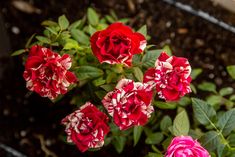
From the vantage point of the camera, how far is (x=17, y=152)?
6.09 feet

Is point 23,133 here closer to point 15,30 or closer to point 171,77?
point 15,30

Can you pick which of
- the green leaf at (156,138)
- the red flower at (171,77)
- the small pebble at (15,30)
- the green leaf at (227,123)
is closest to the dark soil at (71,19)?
the small pebble at (15,30)

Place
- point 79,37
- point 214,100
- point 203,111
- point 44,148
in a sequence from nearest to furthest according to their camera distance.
Result: point 203,111 < point 79,37 < point 214,100 < point 44,148

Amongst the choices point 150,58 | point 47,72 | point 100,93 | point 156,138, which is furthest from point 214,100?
point 47,72

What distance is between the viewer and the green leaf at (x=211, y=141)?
4.22ft

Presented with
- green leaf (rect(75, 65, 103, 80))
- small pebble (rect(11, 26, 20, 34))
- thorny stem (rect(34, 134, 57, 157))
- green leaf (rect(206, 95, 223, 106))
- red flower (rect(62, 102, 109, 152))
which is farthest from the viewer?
small pebble (rect(11, 26, 20, 34))

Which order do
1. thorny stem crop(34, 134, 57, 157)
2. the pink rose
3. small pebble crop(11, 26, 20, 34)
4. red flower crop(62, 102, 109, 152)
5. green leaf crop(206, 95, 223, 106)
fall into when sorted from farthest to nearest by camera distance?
small pebble crop(11, 26, 20, 34) < thorny stem crop(34, 134, 57, 157) < green leaf crop(206, 95, 223, 106) < red flower crop(62, 102, 109, 152) < the pink rose

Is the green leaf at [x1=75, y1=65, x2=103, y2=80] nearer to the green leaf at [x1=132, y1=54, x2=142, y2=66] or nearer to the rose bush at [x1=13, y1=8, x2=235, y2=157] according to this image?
the rose bush at [x1=13, y1=8, x2=235, y2=157]

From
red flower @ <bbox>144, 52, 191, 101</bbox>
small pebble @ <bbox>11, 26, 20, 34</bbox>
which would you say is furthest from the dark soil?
red flower @ <bbox>144, 52, 191, 101</bbox>

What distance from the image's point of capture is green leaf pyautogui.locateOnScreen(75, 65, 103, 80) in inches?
53.5

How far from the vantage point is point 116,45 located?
1168mm

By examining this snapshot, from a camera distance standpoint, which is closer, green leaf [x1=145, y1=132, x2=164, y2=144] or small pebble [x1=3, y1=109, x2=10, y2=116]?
green leaf [x1=145, y1=132, x2=164, y2=144]

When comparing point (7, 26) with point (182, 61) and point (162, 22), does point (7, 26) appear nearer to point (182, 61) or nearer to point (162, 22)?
point (162, 22)

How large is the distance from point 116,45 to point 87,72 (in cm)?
23
